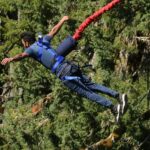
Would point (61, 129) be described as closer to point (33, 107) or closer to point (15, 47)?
point (33, 107)

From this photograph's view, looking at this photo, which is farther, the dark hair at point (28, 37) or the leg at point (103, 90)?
the leg at point (103, 90)

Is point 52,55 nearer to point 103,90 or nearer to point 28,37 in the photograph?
point 28,37

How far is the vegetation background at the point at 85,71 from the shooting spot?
14734 mm

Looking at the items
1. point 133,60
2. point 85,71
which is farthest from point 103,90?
point 133,60

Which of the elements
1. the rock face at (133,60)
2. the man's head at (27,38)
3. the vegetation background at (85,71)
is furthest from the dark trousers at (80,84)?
the rock face at (133,60)

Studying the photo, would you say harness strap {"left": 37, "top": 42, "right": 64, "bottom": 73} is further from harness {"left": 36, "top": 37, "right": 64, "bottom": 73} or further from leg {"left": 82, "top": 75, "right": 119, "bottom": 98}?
leg {"left": 82, "top": 75, "right": 119, "bottom": 98}

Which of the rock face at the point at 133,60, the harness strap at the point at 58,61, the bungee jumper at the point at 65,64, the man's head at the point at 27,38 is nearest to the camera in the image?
the man's head at the point at 27,38

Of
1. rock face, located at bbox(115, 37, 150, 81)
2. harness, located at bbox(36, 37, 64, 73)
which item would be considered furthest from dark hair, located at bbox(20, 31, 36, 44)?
rock face, located at bbox(115, 37, 150, 81)

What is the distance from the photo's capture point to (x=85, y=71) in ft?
50.1

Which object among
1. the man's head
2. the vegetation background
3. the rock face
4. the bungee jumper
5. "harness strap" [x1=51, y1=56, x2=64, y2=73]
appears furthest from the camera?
the rock face

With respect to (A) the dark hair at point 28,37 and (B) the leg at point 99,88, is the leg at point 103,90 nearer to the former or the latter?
(B) the leg at point 99,88

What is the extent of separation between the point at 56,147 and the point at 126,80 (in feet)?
8.28

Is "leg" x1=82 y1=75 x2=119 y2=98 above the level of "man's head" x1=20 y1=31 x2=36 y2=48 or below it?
below

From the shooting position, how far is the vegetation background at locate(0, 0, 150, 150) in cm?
1473
